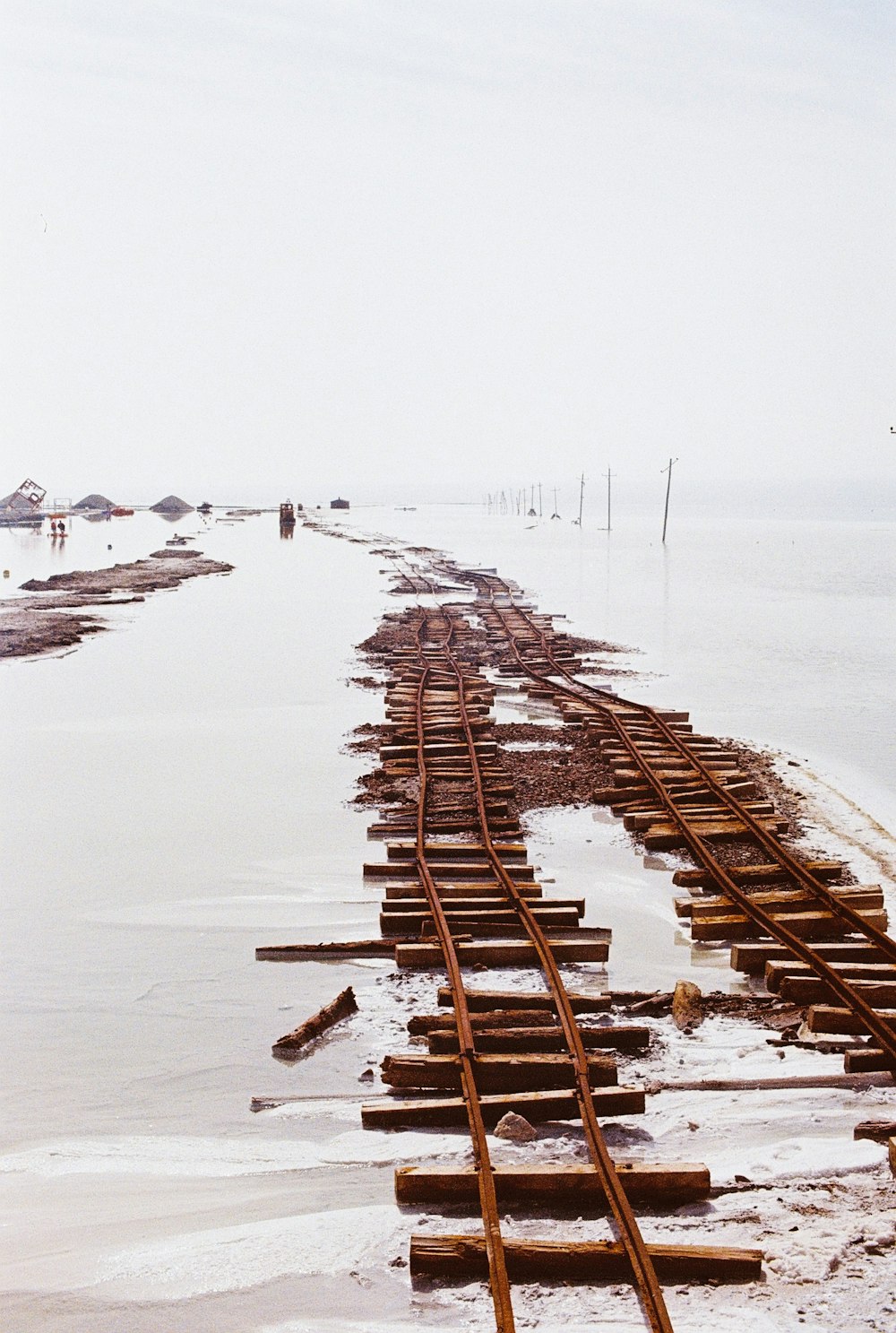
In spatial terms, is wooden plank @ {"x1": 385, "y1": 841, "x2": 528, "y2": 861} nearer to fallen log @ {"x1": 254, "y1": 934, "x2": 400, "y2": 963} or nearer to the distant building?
fallen log @ {"x1": 254, "y1": 934, "x2": 400, "y2": 963}

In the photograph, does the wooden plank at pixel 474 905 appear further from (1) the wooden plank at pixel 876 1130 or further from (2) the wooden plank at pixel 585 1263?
(2) the wooden plank at pixel 585 1263

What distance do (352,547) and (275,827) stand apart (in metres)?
68.2

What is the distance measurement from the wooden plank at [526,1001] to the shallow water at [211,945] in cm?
63

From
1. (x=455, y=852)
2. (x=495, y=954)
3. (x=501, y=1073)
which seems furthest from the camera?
(x=455, y=852)

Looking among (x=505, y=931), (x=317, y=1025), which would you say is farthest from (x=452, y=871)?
(x=317, y=1025)

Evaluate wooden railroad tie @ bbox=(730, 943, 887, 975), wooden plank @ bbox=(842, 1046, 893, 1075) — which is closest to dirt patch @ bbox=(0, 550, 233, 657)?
wooden railroad tie @ bbox=(730, 943, 887, 975)

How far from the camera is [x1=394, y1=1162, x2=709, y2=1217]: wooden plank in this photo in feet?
18.5

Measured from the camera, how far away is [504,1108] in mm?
6484

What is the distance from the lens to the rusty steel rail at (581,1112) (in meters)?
4.90

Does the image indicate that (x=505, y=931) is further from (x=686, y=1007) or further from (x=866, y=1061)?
(x=866, y=1061)

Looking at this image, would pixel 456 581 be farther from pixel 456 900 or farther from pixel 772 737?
pixel 456 900

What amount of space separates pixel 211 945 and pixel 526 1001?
10.0 feet

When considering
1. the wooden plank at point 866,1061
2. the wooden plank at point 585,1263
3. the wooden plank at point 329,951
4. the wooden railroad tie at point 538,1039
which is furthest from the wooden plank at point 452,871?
the wooden plank at point 585,1263

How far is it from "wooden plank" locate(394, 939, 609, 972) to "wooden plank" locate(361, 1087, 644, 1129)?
222 centimetres
